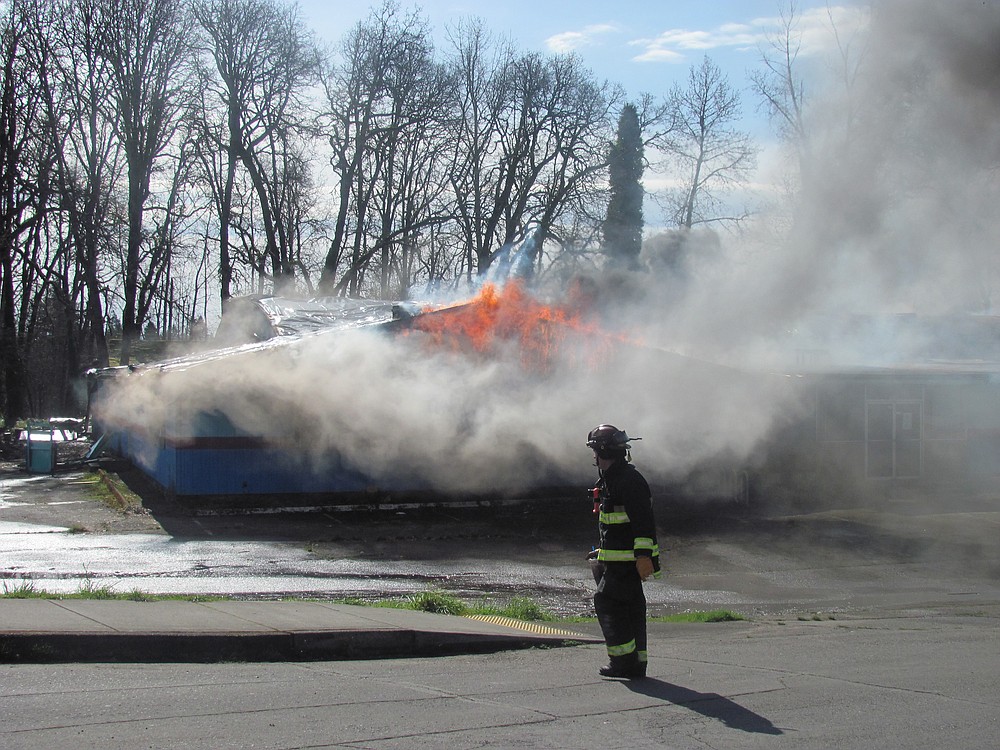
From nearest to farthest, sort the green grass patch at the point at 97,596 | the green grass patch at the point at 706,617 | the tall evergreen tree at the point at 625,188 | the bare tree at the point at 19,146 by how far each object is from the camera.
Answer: the green grass patch at the point at 97,596, the green grass patch at the point at 706,617, the tall evergreen tree at the point at 625,188, the bare tree at the point at 19,146

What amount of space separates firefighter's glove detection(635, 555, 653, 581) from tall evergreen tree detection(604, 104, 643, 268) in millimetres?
21619

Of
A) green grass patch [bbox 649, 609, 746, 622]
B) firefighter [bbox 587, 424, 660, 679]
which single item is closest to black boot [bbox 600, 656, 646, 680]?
firefighter [bbox 587, 424, 660, 679]

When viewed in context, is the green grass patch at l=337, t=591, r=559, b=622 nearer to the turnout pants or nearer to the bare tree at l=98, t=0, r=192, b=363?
the turnout pants

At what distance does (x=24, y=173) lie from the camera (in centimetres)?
3366

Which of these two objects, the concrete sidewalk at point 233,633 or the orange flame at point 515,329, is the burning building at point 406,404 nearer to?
the orange flame at point 515,329

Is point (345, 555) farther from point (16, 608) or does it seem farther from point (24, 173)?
point (24, 173)

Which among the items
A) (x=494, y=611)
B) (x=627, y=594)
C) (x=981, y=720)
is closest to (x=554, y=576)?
(x=494, y=611)

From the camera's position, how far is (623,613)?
623cm

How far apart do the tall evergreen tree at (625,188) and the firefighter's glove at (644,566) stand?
70.9 ft

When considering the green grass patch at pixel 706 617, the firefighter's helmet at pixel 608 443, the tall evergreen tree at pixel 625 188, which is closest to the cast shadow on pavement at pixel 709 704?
the firefighter's helmet at pixel 608 443

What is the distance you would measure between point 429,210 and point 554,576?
104ft

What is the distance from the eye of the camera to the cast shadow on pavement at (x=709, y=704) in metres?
5.07

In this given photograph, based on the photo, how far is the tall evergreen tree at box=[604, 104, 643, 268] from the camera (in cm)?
2861

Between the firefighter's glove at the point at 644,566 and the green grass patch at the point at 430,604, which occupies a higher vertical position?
the firefighter's glove at the point at 644,566
